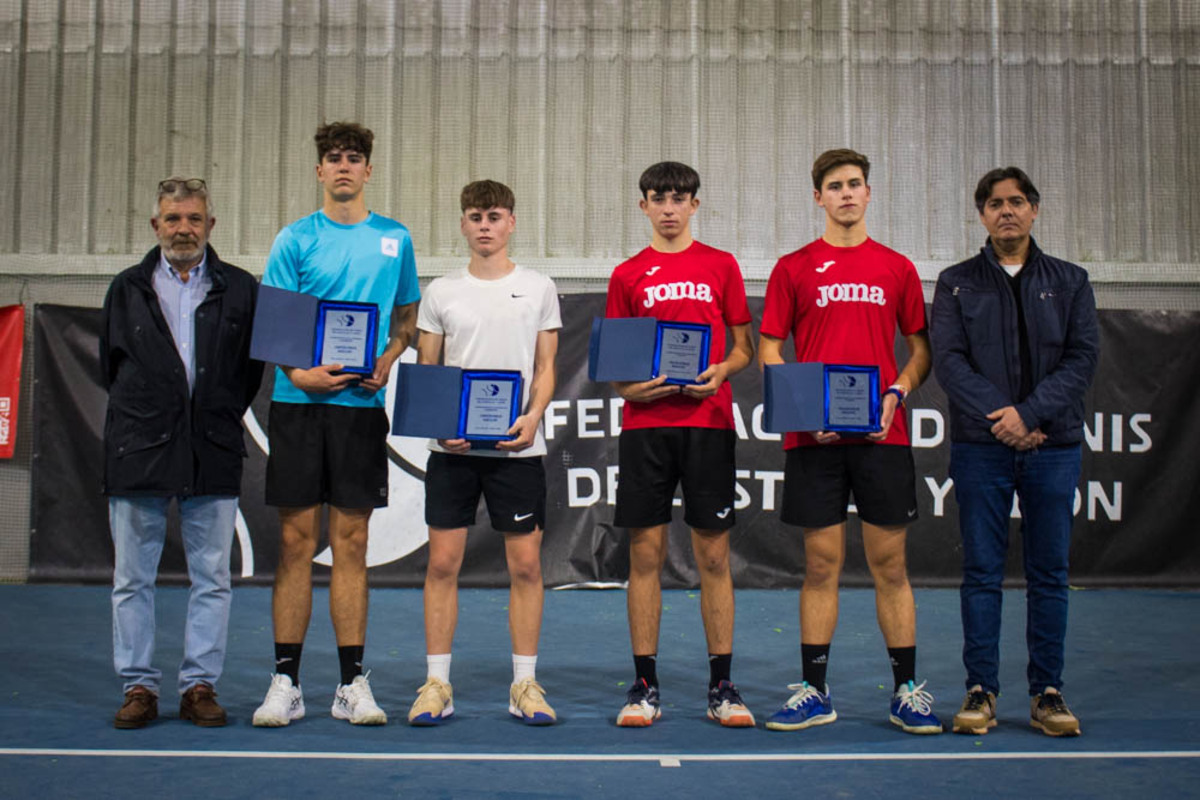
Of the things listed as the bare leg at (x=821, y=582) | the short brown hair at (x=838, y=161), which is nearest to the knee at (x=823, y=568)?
the bare leg at (x=821, y=582)

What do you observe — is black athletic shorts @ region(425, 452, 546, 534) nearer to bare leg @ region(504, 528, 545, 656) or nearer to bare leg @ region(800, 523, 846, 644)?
bare leg @ region(504, 528, 545, 656)

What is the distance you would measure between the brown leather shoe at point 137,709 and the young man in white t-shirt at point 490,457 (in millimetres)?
797

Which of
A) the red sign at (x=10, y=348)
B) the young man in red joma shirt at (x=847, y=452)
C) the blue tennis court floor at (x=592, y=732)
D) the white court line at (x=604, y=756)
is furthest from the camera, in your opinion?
the red sign at (x=10, y=348)

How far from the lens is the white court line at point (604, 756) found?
3000 millimetres

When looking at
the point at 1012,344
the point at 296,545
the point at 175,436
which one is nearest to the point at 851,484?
the point at 1012,344

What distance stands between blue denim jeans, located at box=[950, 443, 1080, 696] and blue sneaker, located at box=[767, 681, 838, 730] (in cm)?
45

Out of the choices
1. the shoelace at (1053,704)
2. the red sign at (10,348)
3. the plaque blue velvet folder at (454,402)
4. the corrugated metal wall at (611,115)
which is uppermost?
the corrugated metal wall at (611,115)

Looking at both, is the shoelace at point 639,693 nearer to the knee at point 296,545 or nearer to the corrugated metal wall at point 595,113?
the knee at point 296,545

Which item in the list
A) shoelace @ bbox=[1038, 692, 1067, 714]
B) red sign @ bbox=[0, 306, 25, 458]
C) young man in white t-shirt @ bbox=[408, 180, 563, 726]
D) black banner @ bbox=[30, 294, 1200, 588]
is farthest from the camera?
red sign @ bbox=[0, 306, 25, 458]

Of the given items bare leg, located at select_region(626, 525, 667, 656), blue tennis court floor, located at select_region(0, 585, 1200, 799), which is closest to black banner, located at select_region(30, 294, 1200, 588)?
blue tennis court floor, located at select_region(0, 585, 1200, 799)

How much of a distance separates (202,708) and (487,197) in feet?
5.93

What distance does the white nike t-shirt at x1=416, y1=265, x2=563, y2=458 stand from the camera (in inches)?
140

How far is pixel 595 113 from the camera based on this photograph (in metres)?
8.42

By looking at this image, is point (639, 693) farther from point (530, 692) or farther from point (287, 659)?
point (287, 659)
